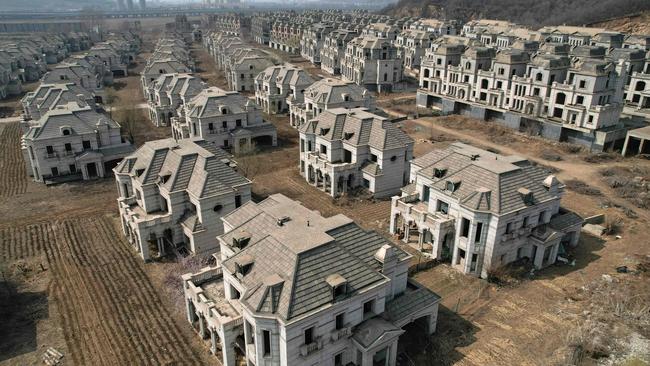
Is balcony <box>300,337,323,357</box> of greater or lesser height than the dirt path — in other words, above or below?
above

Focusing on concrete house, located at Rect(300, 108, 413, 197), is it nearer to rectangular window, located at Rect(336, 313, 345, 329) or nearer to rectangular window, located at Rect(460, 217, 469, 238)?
rectangular window, located at Rect(460, 217, 469, 238)

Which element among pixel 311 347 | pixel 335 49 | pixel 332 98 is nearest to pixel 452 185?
pixel 311 347

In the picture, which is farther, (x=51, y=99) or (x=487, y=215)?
(x=51, y=99)

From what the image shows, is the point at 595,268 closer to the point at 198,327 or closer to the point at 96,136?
the point at 198,327

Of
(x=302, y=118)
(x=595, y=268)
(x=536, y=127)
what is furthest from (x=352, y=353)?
(x=536, y=127)

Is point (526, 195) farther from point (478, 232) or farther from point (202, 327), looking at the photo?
point (202, 327)

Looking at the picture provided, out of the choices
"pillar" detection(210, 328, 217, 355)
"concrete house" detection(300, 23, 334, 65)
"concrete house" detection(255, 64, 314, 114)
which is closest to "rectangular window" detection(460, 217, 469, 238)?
"pillar" detection(210, 328, 217, 355)
